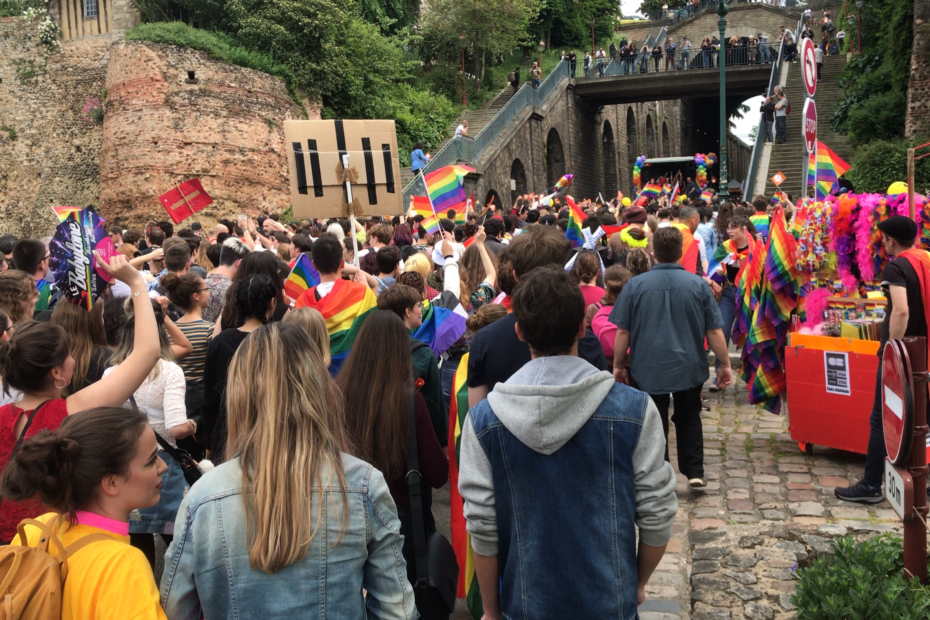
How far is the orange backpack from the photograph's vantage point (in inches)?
76.7

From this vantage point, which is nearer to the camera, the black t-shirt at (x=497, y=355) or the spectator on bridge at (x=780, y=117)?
the black t-shirt at (x=497, y=355)

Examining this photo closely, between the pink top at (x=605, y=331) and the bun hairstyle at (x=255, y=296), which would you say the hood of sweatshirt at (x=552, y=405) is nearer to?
the bun hairstyle at (x=255, y=296)

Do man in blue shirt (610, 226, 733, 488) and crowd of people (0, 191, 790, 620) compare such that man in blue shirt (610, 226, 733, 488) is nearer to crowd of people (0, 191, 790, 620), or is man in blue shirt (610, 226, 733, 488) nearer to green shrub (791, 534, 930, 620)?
green shrub (791, 534, 930, 620)

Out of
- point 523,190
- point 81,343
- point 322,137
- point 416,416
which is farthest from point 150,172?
point 416,416

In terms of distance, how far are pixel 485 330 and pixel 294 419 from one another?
1719 mm

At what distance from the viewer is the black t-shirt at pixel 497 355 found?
3830 millimetres

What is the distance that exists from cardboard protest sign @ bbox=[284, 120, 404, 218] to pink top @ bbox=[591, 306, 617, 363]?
1940 millimetres

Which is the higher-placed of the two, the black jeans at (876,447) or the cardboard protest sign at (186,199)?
the cardboard protest sign at (186,199)

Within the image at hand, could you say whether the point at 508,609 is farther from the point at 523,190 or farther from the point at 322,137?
the point at 523,190

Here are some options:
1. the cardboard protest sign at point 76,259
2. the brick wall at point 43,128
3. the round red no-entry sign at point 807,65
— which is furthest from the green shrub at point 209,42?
the cardboard protest sign at point 76,259

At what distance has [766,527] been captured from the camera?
17.4ft

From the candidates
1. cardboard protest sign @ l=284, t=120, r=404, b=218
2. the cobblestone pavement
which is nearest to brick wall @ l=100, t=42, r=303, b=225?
cardboard protest sign @ l=284, t=120, r=404, b=218

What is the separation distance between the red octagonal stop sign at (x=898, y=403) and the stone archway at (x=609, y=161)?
41.8 metres

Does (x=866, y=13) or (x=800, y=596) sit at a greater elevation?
(x=866, y=13)
